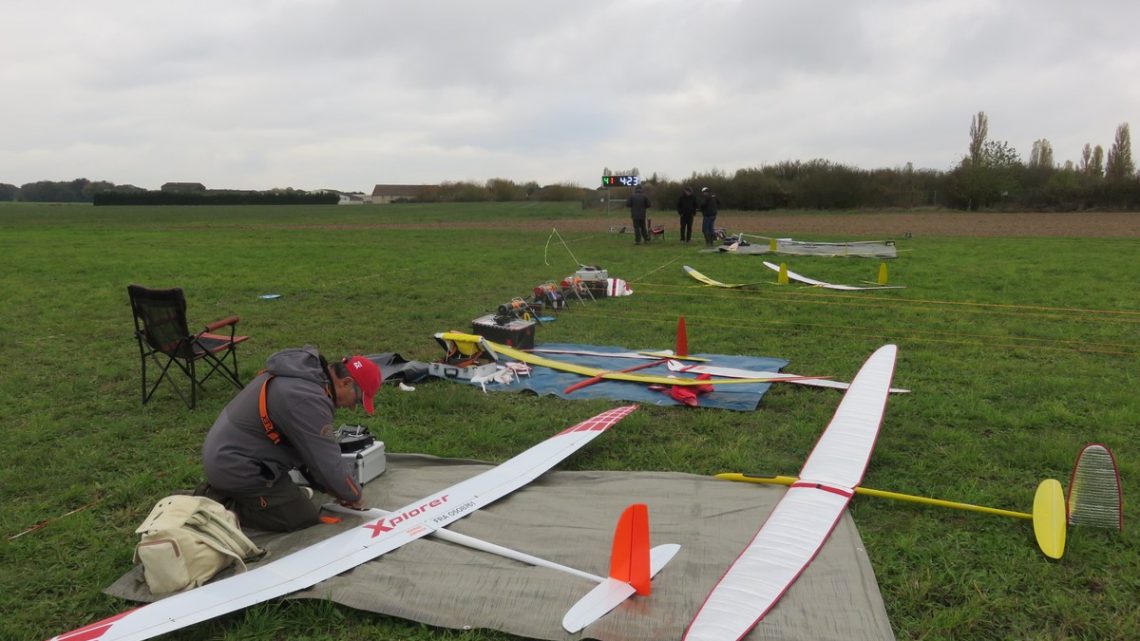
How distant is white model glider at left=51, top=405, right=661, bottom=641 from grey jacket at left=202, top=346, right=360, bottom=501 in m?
0.35

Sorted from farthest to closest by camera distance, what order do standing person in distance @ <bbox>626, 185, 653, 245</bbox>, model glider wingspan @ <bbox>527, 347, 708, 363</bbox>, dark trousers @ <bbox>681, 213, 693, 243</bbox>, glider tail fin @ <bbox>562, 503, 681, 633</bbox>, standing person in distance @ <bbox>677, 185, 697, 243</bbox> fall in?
dark trousers @ <bbox>681, 213, 693, 243</bbox> → standing person in distance @ <bbox>677, 185, 697, 243</bbox> → standing person in distance @ <bbox>626, 185, 653, 245</bbox> → model glider wingspan @ <bbox>527, 347, 708, 363</bbox> → glider tail fin @ <bbox>562, 503, 681, 633</bbox>

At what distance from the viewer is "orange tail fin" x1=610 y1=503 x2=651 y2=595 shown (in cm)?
293

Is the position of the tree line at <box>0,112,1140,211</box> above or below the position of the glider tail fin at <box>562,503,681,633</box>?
above

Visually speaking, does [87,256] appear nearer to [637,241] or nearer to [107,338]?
[107,338]

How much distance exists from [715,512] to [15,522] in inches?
155

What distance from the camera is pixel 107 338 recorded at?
324 inches

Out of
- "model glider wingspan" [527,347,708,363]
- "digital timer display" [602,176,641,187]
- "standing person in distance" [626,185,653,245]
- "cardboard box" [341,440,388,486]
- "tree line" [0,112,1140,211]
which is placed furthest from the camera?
"tree line" [0,112,1140,211]

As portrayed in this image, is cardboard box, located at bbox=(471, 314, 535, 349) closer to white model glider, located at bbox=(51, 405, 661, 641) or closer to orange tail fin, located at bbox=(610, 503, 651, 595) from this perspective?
white model glider, located at bbox=(51, 405, 661, 641)

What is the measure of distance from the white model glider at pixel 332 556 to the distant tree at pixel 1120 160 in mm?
42806

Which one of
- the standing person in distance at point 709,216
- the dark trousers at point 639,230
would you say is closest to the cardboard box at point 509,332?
the standing person in distance at point 709,216

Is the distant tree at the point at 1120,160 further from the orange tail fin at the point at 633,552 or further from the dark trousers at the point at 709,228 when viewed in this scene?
the orange tail fin at the point at 633,552

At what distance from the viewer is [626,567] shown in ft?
9.82

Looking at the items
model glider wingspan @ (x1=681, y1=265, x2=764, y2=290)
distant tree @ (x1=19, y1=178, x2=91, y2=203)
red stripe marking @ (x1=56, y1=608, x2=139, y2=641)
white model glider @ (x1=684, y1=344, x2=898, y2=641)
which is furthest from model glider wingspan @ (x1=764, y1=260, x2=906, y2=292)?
distant tree @ (x1=19, y1=178, x2=91, y2=203)

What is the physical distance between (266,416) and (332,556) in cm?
76
